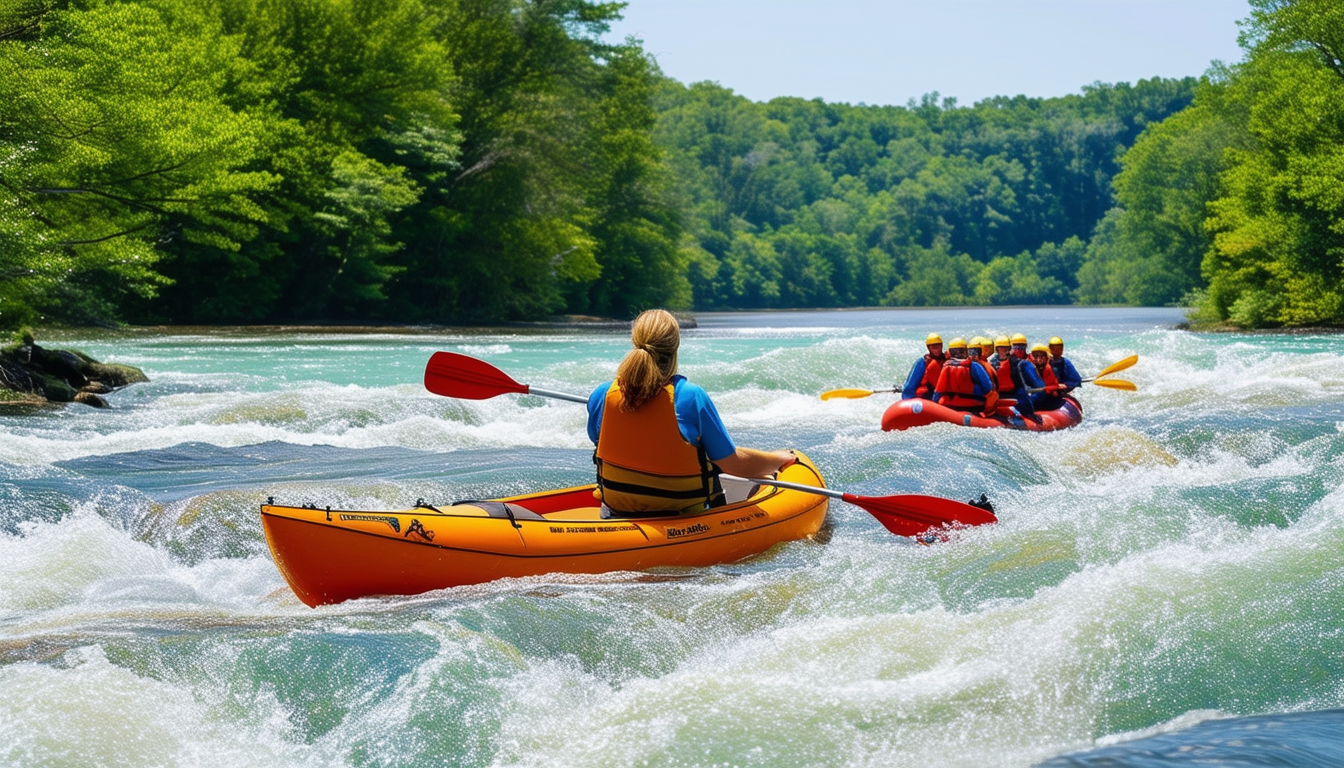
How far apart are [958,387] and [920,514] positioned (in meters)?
5.16

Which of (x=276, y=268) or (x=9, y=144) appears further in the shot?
(x=276, y=268)

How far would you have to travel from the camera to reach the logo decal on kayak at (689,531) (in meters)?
5.88

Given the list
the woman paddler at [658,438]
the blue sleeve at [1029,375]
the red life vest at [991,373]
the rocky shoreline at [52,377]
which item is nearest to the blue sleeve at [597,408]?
the woman paddler at [658,438]

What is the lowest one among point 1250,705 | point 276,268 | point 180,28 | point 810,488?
point 1250,705

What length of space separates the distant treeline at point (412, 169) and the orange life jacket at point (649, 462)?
10.2 m

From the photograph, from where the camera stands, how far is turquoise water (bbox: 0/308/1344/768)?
4.02m

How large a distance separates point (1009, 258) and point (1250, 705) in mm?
106455

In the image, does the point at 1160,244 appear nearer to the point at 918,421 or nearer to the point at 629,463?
the point at 918,421

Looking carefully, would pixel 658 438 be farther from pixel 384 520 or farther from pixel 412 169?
pixel 412 169

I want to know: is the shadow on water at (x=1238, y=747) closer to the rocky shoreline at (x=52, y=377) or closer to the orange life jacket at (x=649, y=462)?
the orange life jacket at (x=649, y=462)

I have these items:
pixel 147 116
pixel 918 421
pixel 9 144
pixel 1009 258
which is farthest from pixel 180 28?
pixel 1009 258

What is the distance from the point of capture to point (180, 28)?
28016 mm

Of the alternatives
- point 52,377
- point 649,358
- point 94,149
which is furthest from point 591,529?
point 94,149

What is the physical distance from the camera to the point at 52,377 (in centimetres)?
1403
